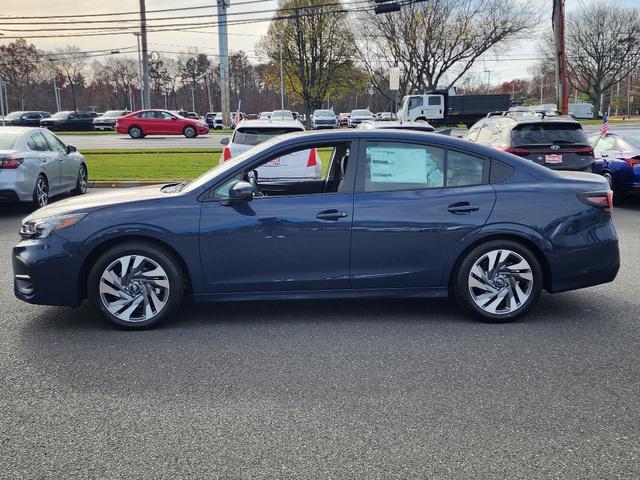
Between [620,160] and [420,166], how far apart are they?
804 cm

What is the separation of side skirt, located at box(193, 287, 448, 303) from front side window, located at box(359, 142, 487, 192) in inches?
33.0

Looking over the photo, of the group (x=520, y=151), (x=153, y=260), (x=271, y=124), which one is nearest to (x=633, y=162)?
(x=520, y=151)

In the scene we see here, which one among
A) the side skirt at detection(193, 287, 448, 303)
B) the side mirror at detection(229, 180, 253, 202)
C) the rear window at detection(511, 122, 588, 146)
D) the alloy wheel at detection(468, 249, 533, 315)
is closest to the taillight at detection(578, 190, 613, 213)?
the alloy wheel at detection(468, 249, 533, 315)

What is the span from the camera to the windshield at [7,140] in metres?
10.9

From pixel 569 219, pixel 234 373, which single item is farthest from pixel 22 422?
pixel 569 219

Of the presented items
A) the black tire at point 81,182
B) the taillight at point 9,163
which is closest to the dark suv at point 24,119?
the black tire at point 81,182

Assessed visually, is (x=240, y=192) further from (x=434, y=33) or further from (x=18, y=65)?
(x=18, y=65)

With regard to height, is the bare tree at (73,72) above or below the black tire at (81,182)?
above

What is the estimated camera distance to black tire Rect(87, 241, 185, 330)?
495 centimetres

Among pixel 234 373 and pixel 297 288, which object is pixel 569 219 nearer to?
pixel 297 288

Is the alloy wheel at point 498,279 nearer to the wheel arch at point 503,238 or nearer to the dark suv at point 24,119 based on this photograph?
the wheel arch at point 503,238

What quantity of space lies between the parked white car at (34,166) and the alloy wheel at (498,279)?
328 inches

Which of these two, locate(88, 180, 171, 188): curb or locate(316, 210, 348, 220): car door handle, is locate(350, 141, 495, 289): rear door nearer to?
locate(316, 210, 348, 220): car door handle

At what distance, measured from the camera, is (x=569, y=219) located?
5.17 meters
